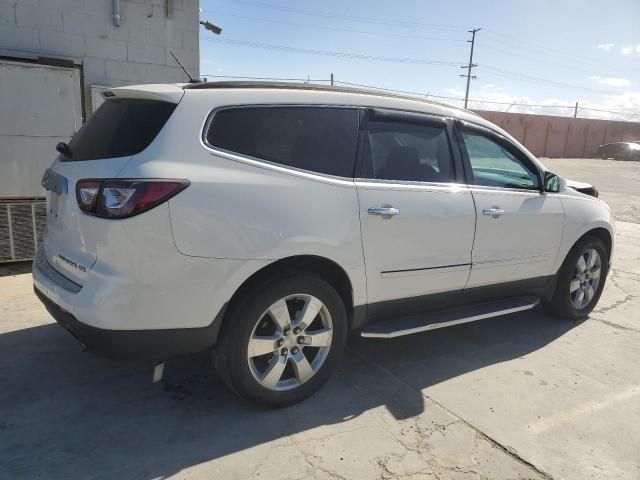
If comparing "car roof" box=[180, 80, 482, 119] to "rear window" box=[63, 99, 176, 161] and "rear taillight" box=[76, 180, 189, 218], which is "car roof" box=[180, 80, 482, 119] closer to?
"rear window" box=[63, 99, 176, 161]

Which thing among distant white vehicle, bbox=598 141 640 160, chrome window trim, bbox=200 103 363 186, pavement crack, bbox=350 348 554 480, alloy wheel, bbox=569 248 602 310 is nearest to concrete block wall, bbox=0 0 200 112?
chrome window trim, bbox=200 103 363 186

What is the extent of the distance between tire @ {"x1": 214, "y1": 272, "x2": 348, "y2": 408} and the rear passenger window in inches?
26.9

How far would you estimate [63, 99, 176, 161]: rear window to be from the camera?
109 inches

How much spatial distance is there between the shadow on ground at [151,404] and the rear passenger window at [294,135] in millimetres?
1455

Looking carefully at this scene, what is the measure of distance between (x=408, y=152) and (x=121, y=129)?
184 centimetres

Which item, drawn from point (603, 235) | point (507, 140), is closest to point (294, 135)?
point (507, 140)

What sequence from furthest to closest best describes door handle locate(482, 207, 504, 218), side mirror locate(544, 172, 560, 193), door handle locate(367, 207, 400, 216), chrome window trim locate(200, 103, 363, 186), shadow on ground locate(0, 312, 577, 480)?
side mirror locate(544, 172, 560, 193) → door handle locate(482, 207, 504, 218) → door handle locate(367, 207, 400, 216) → chrome window trim locate(200, 103, 363, 186) → shadow on ground locate(0, 312, 577, 480)

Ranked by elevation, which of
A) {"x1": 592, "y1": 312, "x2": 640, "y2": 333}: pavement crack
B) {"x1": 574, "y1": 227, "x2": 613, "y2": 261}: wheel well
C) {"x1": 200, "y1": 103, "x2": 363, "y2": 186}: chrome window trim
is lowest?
{"x1": 592, "y1": 312, "x2": 640, "y2": 333}: pavement crack

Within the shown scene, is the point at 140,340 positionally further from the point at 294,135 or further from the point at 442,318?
the point at 442,318

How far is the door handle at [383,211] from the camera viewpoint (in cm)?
324

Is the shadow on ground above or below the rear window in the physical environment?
below

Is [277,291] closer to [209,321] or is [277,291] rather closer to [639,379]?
[209,321]

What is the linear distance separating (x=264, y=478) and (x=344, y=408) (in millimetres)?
791

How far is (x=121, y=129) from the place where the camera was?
2922mm
